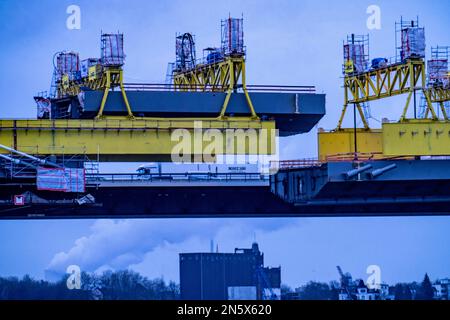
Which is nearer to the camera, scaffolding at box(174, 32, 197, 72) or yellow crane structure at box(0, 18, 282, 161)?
yellow crane structure at box(0, 18, 282, 161)

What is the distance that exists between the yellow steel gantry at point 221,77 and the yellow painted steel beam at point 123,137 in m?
3.19

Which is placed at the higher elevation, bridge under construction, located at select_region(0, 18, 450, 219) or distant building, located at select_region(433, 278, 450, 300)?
bridge under construction, located at select_region(0, 18, 450, 219)

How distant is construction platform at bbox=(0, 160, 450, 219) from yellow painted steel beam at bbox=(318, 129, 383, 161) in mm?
3696

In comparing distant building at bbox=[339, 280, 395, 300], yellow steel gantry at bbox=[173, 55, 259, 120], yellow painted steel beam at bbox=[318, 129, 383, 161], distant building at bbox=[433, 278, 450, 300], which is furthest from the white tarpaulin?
distant building at bbox=[433, 278, 450, 300]

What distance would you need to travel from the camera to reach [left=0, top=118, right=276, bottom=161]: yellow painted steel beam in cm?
7112

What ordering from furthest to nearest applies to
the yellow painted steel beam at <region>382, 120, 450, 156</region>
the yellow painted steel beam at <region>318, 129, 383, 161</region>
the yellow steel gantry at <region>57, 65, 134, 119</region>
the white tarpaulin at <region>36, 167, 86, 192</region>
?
the yellow painted steel beam at <region>318, 129, 383, 161</region> → the yellow steel gantry at <region>57, 65, 134, 119</region> → the yellow painted steel beam at <region>382, 120, 450, 156</region> → the white tarpaulin at <region>36, 167, 86, 192</region>

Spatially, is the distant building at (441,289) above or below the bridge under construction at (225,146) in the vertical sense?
below

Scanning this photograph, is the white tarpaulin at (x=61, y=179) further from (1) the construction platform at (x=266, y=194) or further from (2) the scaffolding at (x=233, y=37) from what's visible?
(2) the scaffolding at (x=233, y=37)

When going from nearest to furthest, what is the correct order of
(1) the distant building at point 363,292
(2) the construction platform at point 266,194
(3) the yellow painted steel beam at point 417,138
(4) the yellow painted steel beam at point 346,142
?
(2) the construction platform at point 266,194 < (3) the yellow painted steel beam at point 417,138 < (1) the distant building at point 363,292 < (4) the yellow painted steel beam at point 346,142

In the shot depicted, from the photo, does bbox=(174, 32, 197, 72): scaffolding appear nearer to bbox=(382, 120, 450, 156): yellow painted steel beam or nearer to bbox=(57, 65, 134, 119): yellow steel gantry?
bbox=(57, 65, 134, 119): yellow steel gantry

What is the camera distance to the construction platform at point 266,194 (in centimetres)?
7094

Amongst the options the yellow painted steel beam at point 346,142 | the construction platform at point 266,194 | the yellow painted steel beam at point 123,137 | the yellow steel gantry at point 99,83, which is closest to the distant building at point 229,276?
the construction platform at point 266,194
